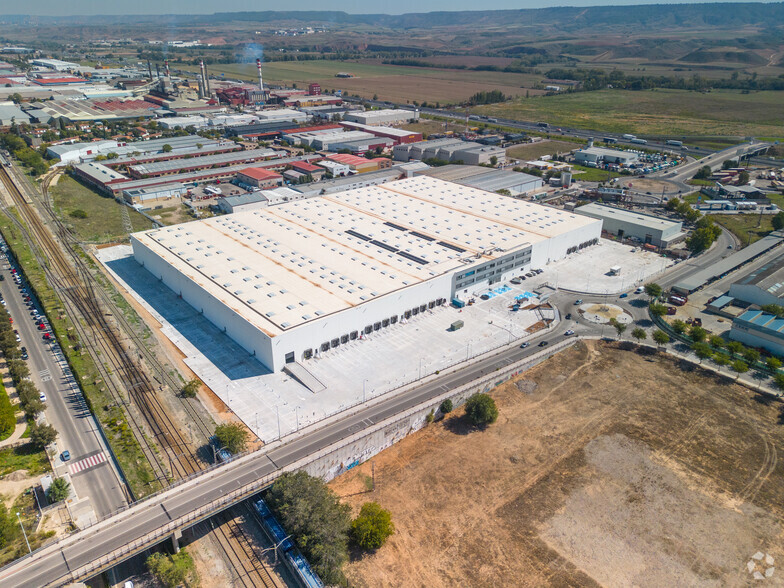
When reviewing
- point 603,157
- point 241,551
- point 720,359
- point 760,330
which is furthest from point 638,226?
point 241,551

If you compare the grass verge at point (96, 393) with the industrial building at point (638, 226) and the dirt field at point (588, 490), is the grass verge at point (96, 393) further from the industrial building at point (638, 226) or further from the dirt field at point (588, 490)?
the industrial building at point (638, 226)

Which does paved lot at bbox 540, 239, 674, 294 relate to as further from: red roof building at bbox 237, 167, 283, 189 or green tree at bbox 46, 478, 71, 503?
red roof building at bbox 237, 167, 283, 189

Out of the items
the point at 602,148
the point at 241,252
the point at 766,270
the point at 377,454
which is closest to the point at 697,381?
the point at 766,270

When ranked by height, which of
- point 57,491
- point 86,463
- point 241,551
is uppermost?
point 57,491

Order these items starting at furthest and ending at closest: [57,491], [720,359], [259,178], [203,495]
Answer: [259,178] < [720,359] < [57,491] < [203,495]

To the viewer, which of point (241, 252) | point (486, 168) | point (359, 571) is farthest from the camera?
point (486, 168)

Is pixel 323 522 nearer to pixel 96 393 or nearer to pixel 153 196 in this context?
pixel 96 393

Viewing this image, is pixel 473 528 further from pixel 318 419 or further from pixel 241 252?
pixel 241 252
